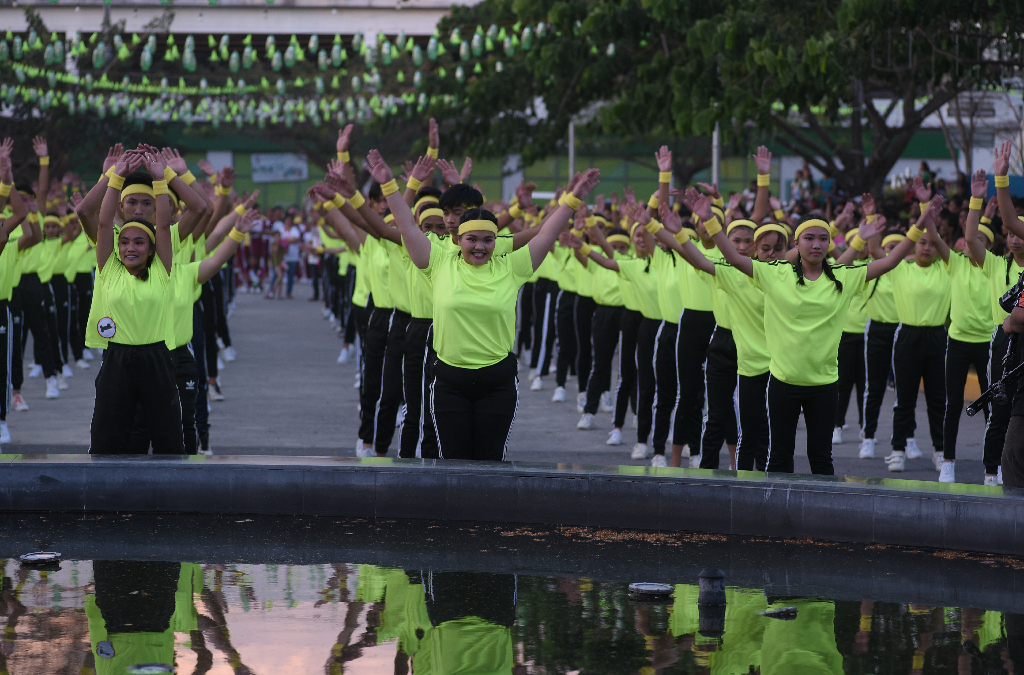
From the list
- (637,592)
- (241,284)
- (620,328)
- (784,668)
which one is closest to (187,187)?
(637,592)

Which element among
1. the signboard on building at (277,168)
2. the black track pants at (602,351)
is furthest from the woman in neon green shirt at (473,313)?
the signboard on building at (277,168)

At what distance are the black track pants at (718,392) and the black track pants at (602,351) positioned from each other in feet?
10.8

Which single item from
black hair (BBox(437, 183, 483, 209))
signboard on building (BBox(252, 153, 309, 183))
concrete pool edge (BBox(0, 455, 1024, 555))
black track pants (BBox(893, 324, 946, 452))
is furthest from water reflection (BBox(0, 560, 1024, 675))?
signboard on building (BBox(252, 153, 309, 183))

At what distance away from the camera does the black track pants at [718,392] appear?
28.6 feet

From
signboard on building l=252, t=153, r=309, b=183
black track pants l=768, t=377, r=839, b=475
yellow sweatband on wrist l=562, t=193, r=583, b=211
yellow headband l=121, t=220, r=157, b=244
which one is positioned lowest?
black track pants l=768, t=377, r=839, b=475

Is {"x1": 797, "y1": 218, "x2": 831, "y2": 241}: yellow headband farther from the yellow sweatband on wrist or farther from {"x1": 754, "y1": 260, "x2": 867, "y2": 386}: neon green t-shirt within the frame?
the yellow sweatband on wrist

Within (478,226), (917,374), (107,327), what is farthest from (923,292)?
(107,327)

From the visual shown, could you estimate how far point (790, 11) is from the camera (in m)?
15.0

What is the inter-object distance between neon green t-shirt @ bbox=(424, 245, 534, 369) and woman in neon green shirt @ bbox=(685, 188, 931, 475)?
116 cm

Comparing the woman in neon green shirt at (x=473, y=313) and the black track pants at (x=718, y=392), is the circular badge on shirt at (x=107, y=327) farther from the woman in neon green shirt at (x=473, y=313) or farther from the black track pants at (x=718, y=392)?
the black track pants at (x=718, y=392)

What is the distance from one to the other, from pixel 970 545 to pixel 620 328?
596 cm

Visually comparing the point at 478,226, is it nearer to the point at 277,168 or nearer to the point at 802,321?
the point at 802,321

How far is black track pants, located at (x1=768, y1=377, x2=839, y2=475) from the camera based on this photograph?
731 cm

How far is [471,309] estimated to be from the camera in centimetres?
671
